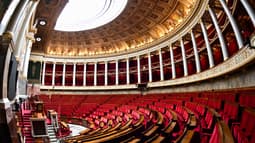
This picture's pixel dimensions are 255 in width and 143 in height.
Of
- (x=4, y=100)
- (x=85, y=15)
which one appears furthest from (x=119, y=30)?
(x=4, y=100)

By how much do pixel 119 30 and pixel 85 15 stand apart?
420cm

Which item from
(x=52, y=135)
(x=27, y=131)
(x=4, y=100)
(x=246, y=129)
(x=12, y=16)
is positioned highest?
(x=12, y=16)

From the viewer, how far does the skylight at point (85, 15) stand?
1982cm

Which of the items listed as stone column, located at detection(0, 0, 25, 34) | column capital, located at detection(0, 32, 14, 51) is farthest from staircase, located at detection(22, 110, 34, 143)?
column capital, located at detection(0, 32, 14, 51)

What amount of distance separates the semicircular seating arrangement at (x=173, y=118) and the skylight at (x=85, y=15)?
919 centimetres

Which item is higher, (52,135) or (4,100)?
(4,100)

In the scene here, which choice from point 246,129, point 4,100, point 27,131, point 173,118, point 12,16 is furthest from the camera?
point 27,131

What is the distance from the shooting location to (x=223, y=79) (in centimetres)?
973

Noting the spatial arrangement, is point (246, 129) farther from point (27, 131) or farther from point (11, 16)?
point (27, 131)

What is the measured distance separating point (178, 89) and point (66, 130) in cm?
905

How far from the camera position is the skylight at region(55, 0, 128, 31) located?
19.8m

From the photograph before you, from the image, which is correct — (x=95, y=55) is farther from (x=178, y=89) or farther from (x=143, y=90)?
(x=178, y=89)

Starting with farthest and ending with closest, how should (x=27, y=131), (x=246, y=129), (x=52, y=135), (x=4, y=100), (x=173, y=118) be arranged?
(x=52, y=135)
(x=27, y=131)
(x=173, y=118)
(x=4, y=100)
(x=246, y=129)

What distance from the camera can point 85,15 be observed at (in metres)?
22.5
